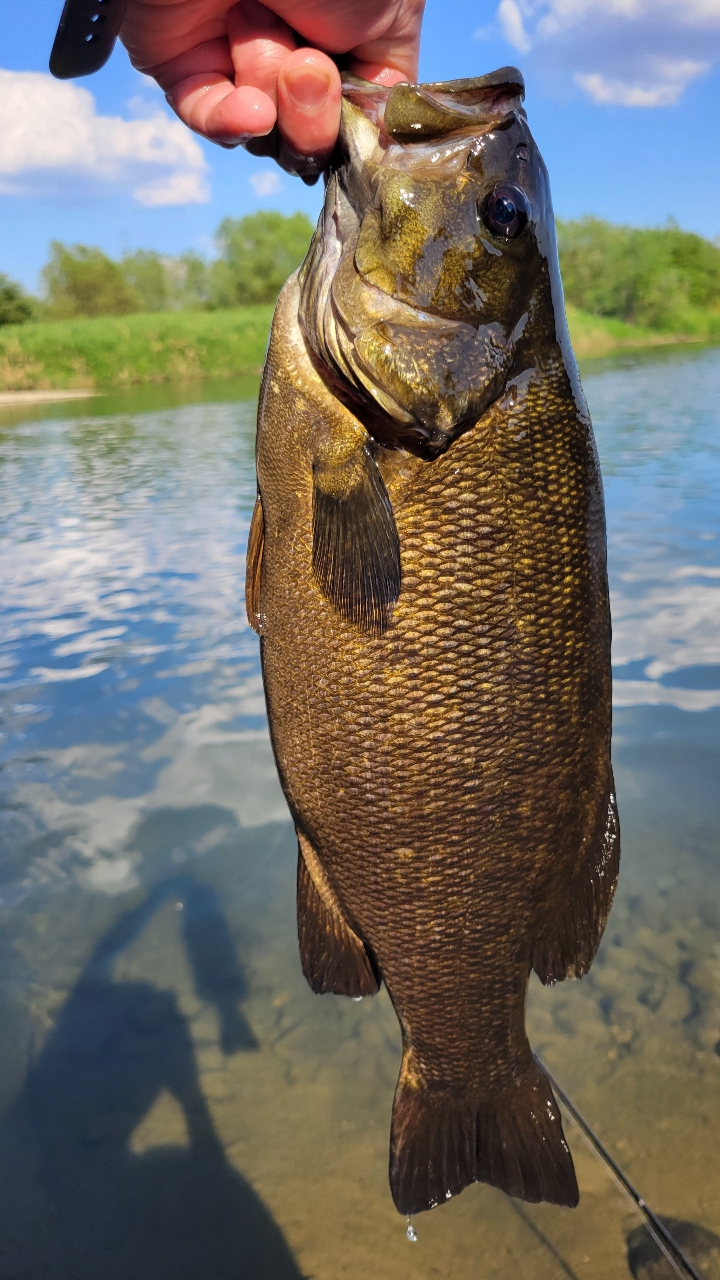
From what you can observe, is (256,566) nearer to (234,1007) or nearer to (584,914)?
(584,914)

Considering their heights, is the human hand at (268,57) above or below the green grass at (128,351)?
below

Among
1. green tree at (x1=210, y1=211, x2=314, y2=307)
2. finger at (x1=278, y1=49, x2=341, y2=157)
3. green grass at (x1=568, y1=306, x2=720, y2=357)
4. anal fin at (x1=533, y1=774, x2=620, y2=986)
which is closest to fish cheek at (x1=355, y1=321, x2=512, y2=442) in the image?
finger at (x1=278, y1=49, x2=341, y2=157)

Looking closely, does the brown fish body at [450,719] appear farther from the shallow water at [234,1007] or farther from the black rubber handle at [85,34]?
the shallow water at [234,1007]

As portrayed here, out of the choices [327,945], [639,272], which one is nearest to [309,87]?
[327,945]

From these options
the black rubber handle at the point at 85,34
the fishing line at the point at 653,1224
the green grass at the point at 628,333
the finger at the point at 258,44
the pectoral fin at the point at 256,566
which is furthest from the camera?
the green grass at the point at 628,333

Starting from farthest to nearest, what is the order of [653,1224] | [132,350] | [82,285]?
1. [82,285]
2. [132,350]
3. [653,1224]

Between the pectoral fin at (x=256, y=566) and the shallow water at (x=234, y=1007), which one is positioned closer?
the pectoral fin at (x=256, y=566)

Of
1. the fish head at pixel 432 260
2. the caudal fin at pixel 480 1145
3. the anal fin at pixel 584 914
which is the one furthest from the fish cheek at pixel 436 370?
the caudal fin at pixel 480 1145

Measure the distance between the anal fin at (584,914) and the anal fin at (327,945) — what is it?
1.45 feet

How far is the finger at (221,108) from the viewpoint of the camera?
5.60 ft

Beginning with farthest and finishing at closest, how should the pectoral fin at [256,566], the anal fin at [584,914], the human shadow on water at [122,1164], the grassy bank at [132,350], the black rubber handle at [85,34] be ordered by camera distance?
the grassy bank at [132,350]
the human shadow on water at [122,1164]
the anal fin at [584,914]
the pectoral fin at [256,566]
the black rubber handle at [85,34]

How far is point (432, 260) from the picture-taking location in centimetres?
172

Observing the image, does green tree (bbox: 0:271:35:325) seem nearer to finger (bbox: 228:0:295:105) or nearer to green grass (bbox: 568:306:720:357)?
green grass (bbox: 568:306:720:357)

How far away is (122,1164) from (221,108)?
12.2 ft
